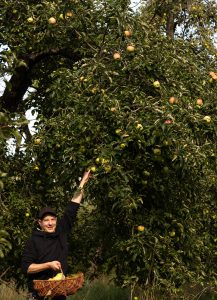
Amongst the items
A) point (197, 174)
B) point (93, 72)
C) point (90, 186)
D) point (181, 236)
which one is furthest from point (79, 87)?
point (181, 236)

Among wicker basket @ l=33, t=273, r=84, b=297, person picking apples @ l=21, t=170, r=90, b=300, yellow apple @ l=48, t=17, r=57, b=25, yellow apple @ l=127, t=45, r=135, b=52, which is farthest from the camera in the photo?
yellow apple @ l=48, t=17, r=57, b=25

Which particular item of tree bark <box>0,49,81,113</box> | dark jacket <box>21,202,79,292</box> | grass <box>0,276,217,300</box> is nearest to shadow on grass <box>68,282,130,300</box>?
grass <box>0,276,217,300</box>

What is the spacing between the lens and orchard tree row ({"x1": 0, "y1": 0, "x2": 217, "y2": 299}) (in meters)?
5.68

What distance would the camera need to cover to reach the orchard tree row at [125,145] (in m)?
5.68

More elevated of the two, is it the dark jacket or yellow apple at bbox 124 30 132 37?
yellow apple at bbox 124 30 132 37

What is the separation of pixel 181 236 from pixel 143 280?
710 mm

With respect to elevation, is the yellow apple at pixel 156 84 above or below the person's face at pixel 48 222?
above

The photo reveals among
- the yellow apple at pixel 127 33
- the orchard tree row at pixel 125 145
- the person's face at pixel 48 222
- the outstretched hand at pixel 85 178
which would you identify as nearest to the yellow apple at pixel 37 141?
the orchard tree row at pixel 125 145

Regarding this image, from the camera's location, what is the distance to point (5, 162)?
24.8 ft

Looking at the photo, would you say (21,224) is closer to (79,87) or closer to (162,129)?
(79,87)

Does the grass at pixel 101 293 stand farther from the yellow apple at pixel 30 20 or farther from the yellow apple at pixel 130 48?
the yellow apple at pixel 130 48

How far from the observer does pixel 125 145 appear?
18.3ft

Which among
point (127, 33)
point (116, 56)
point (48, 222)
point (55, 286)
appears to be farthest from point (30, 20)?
point (55, 286)

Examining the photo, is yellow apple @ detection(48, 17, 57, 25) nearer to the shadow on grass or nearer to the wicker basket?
the wicker basket
